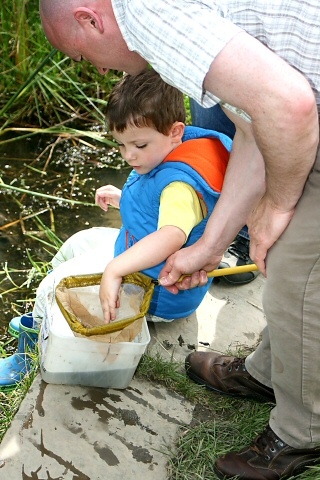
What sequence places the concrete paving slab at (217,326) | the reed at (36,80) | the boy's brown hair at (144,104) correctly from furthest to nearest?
the reed at (36,80) < the concrete paving slab at (217,326) < the boy's brown hair at (144,104)

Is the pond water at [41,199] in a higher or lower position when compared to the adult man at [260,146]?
lower

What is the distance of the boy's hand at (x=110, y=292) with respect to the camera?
89.2 inches

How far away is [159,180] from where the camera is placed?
2.39 metres

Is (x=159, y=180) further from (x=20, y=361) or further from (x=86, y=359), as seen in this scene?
(x=20, y=361)

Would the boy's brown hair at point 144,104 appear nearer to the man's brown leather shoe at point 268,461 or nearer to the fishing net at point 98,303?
the fishing net at point 98,303

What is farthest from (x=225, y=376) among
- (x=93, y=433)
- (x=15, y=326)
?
(x=15, y=326)

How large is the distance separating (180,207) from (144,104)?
366 millimetres

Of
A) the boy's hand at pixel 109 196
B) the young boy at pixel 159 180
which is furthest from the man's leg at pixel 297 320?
the boy's hand at pixel 109 196

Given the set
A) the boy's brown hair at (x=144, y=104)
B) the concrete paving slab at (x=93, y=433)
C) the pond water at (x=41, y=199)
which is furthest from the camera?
the pond water at (x=41, y=199)

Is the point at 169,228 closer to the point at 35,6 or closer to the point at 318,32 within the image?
the point at 318,32

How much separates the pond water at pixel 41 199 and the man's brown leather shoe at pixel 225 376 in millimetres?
972

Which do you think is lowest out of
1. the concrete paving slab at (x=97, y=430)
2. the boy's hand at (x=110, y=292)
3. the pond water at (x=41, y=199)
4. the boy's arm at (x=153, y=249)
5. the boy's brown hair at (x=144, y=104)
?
the pond water at (x=41, y=199)

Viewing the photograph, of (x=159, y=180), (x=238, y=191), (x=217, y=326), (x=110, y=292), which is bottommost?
(x=217, y=326)

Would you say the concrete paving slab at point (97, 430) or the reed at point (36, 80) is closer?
the concrete paving slab at point (97, 430)
